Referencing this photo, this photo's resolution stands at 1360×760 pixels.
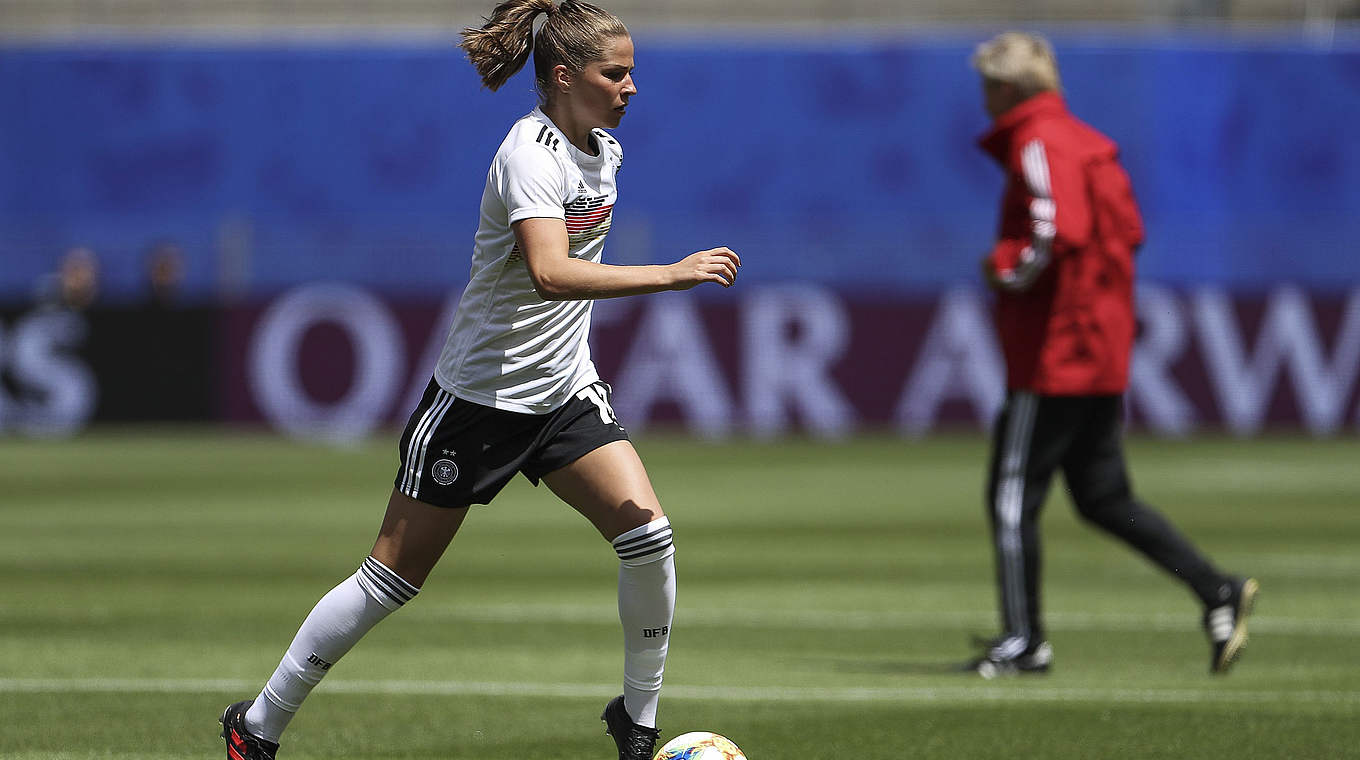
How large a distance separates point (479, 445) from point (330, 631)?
0.69 metres

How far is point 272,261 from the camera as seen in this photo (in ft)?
90.9

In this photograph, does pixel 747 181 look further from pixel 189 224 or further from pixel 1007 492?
pixel 1007 492

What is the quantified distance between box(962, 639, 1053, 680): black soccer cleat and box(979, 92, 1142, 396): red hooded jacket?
104cm

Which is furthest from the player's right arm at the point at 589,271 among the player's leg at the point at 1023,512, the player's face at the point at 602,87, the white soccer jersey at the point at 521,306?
the player's leg at the point at 1023,512

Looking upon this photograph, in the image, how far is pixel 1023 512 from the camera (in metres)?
8.60

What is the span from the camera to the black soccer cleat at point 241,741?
241 inches

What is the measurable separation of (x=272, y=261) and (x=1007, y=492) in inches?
802

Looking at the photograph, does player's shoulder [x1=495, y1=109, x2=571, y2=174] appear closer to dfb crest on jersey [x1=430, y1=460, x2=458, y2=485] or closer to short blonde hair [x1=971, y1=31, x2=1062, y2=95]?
dfb crest on jersey [x1=430, y1=460, x2=458, y2=485]

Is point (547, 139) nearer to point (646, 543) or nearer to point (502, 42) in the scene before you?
point (502, 42)

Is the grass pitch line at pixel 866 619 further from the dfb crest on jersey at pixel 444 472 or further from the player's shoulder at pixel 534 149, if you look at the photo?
the player's shoulder at pixel 534 149

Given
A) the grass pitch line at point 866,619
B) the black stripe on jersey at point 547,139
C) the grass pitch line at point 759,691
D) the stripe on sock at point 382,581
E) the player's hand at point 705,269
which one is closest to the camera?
the player's hand at point 705,269

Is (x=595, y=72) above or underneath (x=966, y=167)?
above

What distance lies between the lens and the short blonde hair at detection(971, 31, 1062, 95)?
861 centimetres

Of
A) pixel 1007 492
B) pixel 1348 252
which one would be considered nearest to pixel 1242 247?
pixel 1348 252
